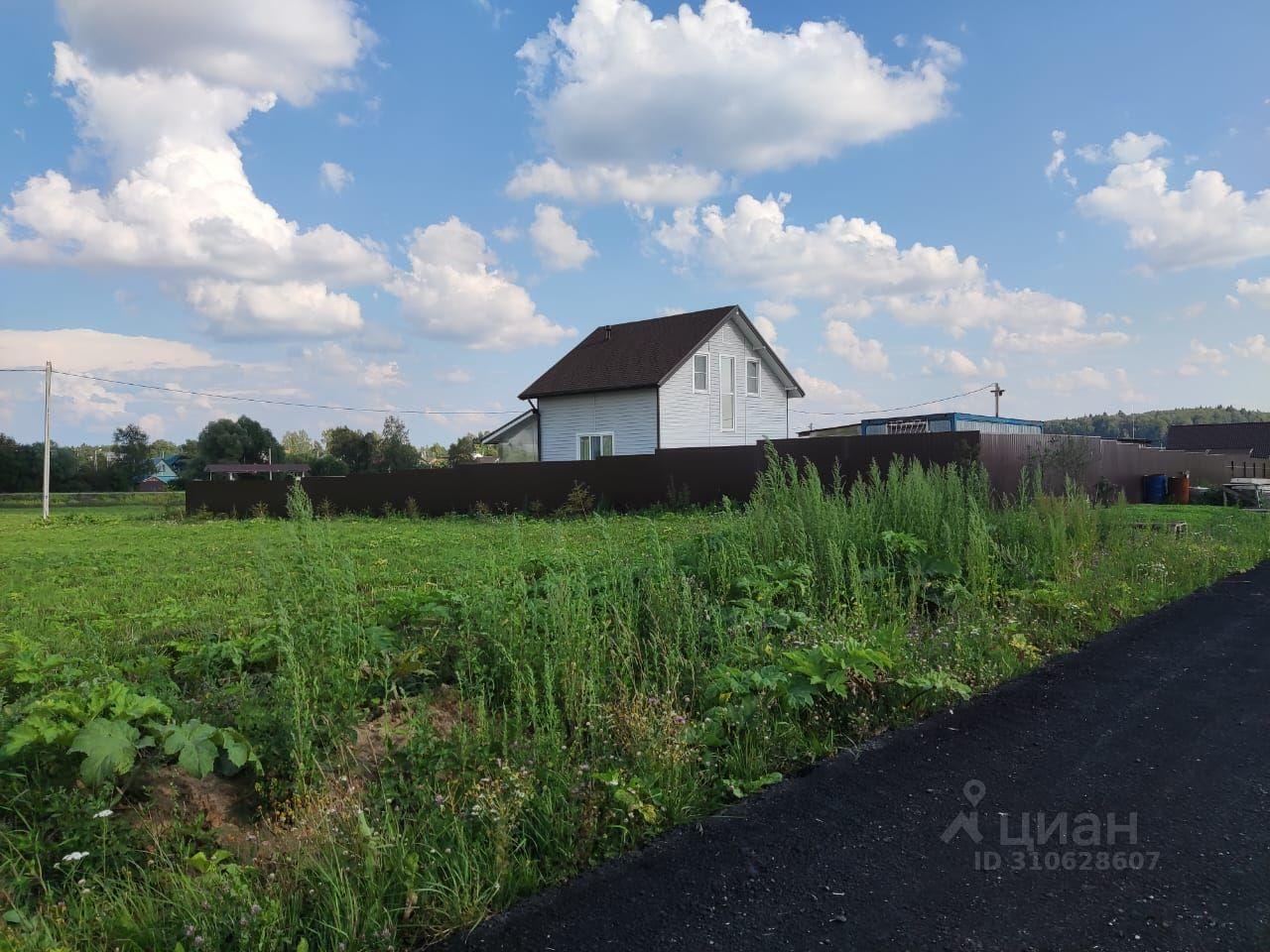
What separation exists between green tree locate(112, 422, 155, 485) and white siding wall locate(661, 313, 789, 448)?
60.5 meters

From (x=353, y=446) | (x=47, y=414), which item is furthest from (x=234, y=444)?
(x=47, y=414)

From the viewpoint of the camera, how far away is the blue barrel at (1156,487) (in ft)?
78.7

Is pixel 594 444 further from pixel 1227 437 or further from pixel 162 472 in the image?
pixel 162 472

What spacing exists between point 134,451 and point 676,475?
81.9 m

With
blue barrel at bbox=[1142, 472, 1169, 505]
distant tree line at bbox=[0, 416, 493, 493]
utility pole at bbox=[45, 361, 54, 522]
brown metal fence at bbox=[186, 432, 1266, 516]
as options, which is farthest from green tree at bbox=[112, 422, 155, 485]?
blue barrel at bbox=[1142, 472, 1169, 505]

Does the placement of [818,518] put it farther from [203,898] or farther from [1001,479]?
[1001,479]

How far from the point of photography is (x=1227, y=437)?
2594 inches

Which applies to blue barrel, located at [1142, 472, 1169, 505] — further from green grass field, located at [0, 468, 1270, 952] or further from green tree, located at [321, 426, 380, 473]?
green tree, located at [321, 426, 380, 473]

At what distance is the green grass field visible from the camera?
2.59m

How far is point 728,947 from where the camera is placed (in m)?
2.39

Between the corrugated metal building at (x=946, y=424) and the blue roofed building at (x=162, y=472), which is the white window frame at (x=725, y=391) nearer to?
the corrugated metal building at (x=946, y=424)

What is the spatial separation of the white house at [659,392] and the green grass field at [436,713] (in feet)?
63.5

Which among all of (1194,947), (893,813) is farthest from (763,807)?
(1194,947)

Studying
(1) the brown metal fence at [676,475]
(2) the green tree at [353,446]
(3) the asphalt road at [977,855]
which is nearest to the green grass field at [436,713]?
(3) the asphalt road at [977,855]
